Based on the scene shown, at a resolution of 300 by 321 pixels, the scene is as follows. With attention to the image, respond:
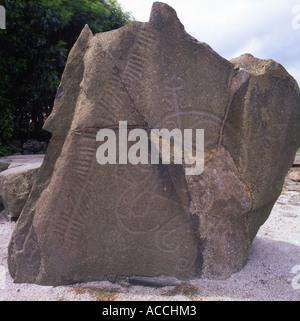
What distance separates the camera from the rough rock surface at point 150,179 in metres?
1.95

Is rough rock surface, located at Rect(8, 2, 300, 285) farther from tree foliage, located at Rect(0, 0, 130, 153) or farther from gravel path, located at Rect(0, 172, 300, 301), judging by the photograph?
tree foliage, located at Rect(0, 0, 130, 153)

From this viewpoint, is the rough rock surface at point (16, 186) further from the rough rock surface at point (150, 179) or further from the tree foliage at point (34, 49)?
the tree foliage at point (34, 49)

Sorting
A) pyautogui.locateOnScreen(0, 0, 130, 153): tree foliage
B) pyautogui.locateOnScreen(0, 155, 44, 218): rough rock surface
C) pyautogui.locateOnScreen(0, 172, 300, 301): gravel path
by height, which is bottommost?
pyautogui.locateOnScreen(0, 172, 300, 301): gravel path

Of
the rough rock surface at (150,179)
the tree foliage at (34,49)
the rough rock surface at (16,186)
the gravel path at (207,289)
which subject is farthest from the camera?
the tree foliage at (34,49)

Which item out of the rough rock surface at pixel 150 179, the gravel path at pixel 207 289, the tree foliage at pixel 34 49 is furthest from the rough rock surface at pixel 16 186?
the tree foliage at pixel 34 49

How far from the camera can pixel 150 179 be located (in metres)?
1.97

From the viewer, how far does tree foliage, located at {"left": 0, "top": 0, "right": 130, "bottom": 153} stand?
4.85 meters

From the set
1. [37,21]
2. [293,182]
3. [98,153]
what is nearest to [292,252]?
[98,153]

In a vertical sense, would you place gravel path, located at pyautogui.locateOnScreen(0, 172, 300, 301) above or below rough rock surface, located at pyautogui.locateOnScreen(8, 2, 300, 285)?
below

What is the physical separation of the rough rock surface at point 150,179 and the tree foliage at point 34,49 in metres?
3.44

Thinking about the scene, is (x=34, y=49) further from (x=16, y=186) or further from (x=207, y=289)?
(x=207, y=289)

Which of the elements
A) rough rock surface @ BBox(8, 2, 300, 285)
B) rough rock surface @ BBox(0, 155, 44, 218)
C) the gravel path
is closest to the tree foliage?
rough rock surface @ BBox(0, 155, 44, 218)

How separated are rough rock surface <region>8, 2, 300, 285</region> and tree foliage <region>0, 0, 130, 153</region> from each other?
3.44m

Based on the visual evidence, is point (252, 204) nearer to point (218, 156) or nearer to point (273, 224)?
point (218, 156)
